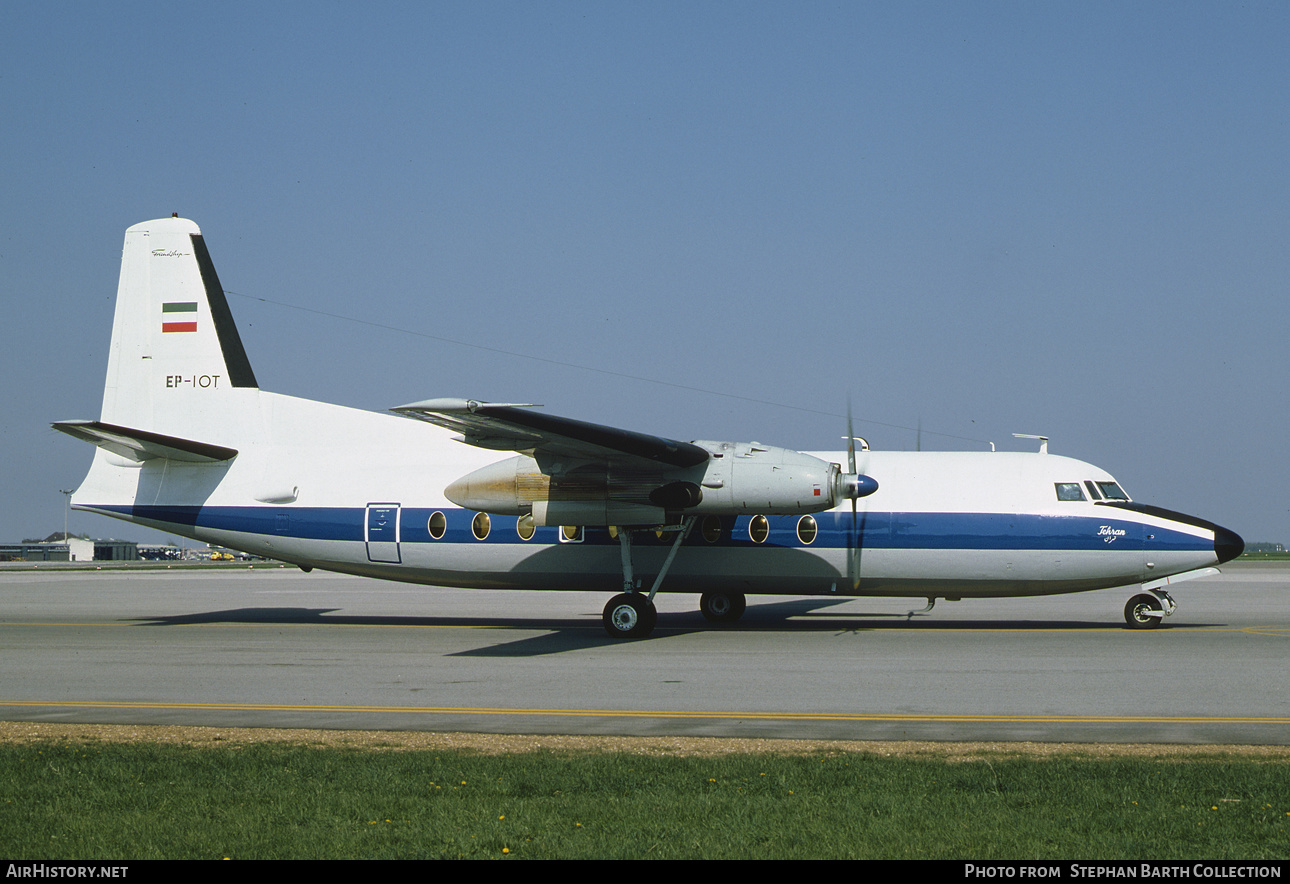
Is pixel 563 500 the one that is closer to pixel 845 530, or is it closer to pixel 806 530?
pixel 806 530

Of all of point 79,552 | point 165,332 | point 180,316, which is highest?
point 180,316

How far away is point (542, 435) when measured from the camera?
17891 millimetres

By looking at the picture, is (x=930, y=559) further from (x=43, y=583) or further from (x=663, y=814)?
(x=43, y=583)

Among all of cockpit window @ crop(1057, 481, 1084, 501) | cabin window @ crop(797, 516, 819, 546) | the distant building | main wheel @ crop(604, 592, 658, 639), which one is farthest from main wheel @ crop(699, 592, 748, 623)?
the distant building

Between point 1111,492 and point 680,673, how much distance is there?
34.5 feet

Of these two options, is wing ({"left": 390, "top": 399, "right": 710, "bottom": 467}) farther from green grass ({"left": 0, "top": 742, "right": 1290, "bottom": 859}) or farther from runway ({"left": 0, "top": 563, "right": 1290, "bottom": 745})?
green grass ({"left": 0, "top": 742, "right": 1290, "bottom": 859})

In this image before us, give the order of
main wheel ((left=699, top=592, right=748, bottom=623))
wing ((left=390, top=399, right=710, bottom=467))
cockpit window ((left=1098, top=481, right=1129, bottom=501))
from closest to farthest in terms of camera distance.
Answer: wing ((left=390, top=399, right=710, bottom=467)), cockpit window ((left=1098, top=481, right=1129, bottom=501)), main wheel ((left=699, top=592, right=748, bottom=623))

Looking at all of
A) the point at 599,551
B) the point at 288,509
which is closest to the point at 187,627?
the point at 288,509

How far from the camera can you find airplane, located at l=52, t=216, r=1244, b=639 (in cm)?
1925

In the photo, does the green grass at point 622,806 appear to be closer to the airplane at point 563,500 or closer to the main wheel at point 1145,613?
the airplane at point 563,500

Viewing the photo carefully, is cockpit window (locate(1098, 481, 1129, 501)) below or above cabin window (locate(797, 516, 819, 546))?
above

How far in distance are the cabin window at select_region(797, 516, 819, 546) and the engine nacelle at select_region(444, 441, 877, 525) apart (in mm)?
1755

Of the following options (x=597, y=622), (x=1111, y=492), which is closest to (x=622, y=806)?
(x=1111, y=492)

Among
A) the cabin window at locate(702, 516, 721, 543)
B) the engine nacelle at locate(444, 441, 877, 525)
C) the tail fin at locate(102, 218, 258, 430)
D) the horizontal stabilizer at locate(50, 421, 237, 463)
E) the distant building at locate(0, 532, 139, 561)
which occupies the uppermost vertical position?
the tail fin at locate(102, 218, 258, 430)
